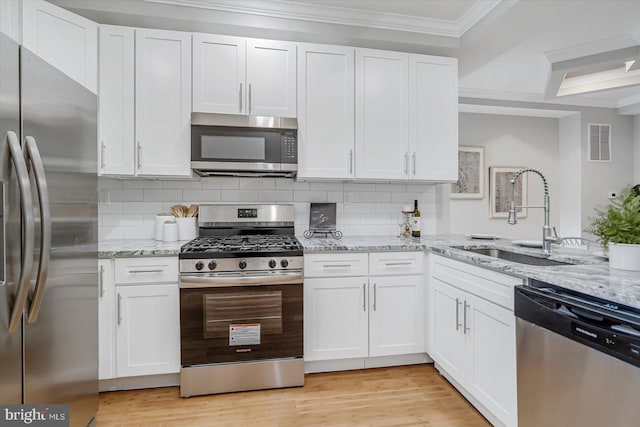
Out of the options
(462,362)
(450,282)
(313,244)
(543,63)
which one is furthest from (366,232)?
(543,63)

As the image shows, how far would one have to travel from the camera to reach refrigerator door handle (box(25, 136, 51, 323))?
3.72ft

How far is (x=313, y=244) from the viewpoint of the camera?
7.86ft

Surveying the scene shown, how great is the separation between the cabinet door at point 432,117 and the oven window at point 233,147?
1.24 m

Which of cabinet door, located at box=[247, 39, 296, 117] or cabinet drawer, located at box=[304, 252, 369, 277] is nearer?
cabinet drawer, located at box=[304, 252, 369, 277]

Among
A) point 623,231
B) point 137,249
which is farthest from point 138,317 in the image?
point 623,231

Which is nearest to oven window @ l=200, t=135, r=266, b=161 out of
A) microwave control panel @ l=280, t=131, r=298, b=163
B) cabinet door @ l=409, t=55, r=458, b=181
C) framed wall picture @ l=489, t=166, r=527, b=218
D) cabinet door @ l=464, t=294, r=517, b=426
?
microwave control panel @ l=280, t=131, r=298, b=163

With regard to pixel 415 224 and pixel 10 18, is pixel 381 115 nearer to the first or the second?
pixel 415 224

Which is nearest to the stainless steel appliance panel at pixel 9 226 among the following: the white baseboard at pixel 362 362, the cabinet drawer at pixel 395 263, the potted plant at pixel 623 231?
the white baseboard at pixel 362 362

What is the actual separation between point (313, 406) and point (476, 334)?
41.2 inches

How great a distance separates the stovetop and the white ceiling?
1.58 meters

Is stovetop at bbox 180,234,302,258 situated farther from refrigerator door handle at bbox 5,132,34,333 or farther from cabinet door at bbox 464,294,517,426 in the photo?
cabinet door at bbox 464,294,517,426

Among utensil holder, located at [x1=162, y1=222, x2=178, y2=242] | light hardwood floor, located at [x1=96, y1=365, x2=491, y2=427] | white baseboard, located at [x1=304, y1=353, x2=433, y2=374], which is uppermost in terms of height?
utensil holder, located at [x1=162, y1=222, x2=178, y2=242]

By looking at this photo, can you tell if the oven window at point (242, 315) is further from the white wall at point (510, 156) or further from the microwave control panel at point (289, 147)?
the white wall at point (510, 156)

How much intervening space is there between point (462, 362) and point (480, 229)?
10.4 ft
